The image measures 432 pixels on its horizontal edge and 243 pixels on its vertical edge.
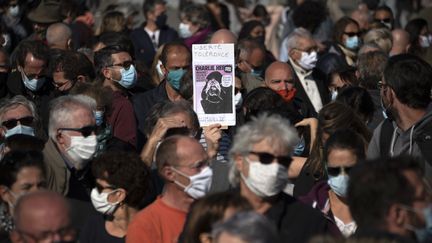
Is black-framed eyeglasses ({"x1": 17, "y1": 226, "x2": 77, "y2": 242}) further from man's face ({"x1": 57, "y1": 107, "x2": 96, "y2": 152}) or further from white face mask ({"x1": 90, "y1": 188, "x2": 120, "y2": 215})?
man's face ({"x1": 57, "y1": 107, "x2": 96, "y2": 152})

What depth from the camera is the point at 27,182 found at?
25.6 ft

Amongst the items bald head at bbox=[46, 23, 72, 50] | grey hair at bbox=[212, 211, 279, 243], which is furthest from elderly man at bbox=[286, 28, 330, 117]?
grey hair at bbox=[212, 211, 279, 243]

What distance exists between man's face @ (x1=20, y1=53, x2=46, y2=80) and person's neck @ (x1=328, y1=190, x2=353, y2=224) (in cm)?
431

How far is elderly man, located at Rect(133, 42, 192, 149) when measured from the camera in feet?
37.8

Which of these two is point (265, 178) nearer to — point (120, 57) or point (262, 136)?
point (262, 136)

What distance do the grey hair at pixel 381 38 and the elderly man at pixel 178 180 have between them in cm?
670

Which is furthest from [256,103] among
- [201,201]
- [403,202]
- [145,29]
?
[145,29]

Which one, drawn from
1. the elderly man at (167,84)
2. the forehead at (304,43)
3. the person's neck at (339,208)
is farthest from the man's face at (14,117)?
the forehead at (304,43)

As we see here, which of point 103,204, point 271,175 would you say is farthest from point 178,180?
point 271,175

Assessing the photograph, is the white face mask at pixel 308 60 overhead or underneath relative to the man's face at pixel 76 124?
Result: underneath

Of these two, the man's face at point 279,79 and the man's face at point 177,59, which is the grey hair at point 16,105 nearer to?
the man's face at point 177,59

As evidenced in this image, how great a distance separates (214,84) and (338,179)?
2.47 metres

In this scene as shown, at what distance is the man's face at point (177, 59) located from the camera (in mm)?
11844

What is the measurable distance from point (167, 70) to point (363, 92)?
5.98 ft
